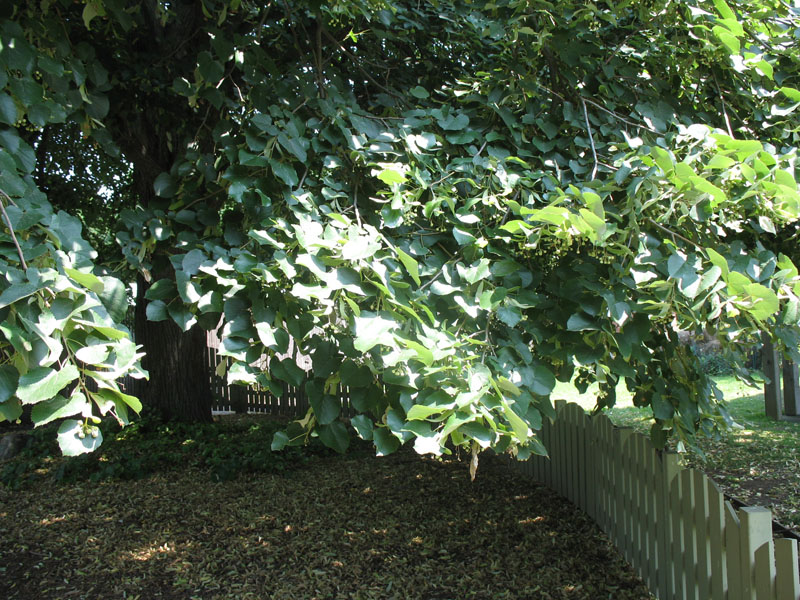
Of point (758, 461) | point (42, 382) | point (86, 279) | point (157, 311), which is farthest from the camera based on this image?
point (758, 461)

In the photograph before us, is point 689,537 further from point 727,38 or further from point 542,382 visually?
point 727,38

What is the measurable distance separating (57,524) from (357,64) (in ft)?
13.7

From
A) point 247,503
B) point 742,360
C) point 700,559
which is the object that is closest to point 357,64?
point 742,360

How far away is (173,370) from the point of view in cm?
695

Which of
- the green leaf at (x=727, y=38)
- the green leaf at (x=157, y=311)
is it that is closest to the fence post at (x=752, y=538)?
the green leaf at (x=727, y=38)

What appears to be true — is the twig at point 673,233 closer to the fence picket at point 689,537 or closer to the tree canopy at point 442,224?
the tree canopy at point 442,224

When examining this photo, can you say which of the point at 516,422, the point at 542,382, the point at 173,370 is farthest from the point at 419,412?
the point at 173,370

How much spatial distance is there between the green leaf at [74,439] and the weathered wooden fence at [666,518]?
6.92 ft

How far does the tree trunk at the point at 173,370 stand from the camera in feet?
22.4

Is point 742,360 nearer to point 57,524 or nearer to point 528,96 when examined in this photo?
point 528,96

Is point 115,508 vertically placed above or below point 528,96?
below

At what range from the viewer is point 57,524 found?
186 inches

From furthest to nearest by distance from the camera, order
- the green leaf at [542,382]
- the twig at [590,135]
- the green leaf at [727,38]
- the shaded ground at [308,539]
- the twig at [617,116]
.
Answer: the shaded ground at [308,539]
the twig at [617,116]
the twig at [590,135]
the green leaf at [727,38]
the green leaf at [542,382]

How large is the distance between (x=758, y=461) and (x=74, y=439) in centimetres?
680
